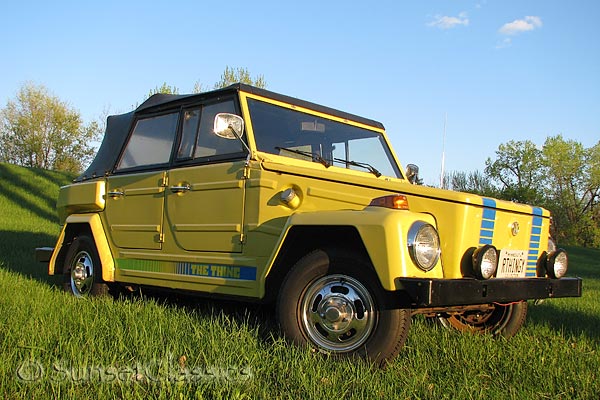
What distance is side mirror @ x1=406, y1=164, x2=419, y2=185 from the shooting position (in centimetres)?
576

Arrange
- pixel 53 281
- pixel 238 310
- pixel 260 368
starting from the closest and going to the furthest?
pixel 260 368
pixel 238 310
pixel 53 281

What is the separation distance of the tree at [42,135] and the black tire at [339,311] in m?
43.1

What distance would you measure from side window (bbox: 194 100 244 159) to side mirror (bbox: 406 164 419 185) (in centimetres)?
196

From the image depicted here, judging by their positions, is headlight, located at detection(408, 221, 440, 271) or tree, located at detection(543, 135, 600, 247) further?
tree, located at detection(543, 135, 600, 247)

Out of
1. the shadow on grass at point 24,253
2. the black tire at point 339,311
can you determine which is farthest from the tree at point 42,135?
the black tire at point 339,311

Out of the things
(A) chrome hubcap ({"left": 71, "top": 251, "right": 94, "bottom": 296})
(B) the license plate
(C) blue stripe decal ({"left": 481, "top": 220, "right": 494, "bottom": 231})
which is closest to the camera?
(C) blue stripe decal ({"left": 481, "top": 220, "right": 494, "bottom": 231})

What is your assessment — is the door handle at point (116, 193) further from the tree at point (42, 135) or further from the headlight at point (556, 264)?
the tree at point (42, 135)

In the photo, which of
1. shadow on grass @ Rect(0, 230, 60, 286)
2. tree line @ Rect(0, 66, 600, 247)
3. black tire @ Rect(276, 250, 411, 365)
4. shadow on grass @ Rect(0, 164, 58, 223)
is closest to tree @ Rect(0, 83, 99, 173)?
tree line @ Rect(0, 66, 600, 247)

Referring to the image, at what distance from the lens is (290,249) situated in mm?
4105

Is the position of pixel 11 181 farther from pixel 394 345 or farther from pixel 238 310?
pixel 394 345

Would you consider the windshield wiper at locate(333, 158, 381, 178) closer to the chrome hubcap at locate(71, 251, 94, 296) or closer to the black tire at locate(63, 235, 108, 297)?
the black tire at locate(63, 235, 108, 297)

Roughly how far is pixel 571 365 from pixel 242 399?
229 centimetres

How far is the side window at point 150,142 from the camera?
17.4 feet

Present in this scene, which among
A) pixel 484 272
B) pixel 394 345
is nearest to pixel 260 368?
pixel 394 345
